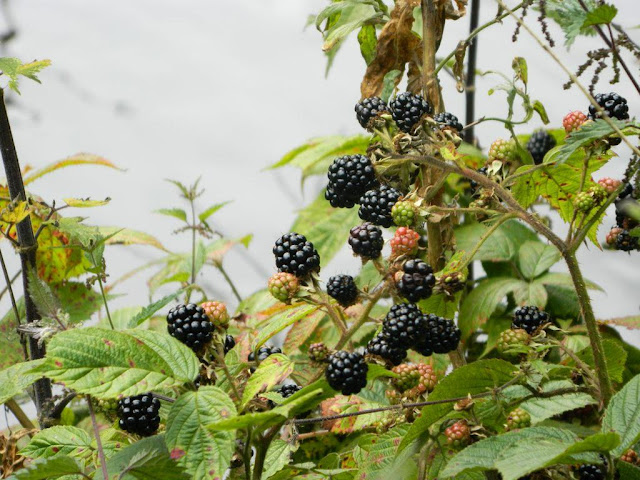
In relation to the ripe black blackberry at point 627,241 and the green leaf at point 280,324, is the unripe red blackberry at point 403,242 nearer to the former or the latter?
the green leaf at point 280,324

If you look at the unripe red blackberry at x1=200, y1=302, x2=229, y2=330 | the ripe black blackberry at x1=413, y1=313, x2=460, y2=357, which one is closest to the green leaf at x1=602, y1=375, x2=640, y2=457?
the ripe black blackberry at x1=413, y1=313, x2=460, y2=357

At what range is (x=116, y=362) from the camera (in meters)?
0.85

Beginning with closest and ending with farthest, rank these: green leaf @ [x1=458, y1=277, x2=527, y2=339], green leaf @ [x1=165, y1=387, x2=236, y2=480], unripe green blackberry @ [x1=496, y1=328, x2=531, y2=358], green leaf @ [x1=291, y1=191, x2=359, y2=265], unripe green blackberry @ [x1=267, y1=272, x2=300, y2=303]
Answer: green leaf @ [x1=165, y1=387, x2=236, y2=480], unripe green blackberry @ [x1=267, y1=272, x2=300, y2=303], unripe green blackberry @ [x1=496, y1=328, x2=531, y2=358], green leaf @ [x1=458, y1=277, x2=527, y2=339], green leaf @ [x1=291, y1=191, x2=359, y2=265]

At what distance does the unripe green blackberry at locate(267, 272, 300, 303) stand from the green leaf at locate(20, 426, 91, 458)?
0.97 feet

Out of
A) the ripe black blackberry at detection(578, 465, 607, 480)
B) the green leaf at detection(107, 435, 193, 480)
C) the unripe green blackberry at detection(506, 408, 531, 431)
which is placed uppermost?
the green leaf at detection(107, 435, 193, 480)

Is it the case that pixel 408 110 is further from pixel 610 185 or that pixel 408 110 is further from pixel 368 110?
pixel 610 185

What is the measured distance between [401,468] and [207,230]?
0.81 meters

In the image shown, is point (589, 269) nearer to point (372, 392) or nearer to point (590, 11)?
point (372, 392)

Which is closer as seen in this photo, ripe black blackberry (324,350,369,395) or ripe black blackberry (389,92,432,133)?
ripe black blackberry (324,350,369,395)

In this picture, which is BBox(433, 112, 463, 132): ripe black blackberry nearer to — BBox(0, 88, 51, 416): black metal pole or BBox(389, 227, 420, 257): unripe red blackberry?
BBox(389, 227, 420, 257): unripe red blackberry

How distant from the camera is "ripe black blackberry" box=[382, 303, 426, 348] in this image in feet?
3.03

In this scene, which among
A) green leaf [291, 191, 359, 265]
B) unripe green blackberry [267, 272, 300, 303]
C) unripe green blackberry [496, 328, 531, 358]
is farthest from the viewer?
green leaf [291, 191, 359, 265]

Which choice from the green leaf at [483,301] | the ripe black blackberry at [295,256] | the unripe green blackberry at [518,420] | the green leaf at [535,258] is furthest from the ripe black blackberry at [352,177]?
the green leaf at [535,258]

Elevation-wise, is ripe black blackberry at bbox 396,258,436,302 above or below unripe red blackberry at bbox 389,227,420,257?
below
